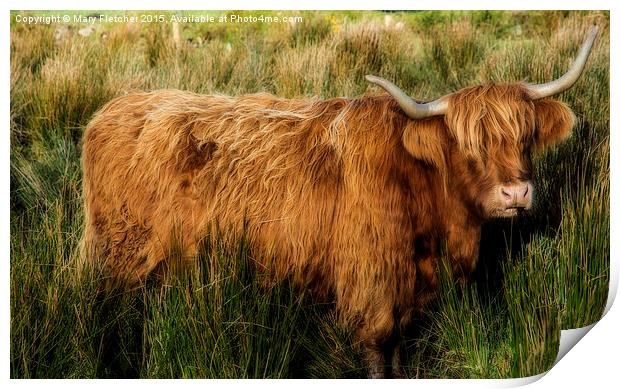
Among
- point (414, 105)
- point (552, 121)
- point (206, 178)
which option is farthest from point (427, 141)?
point (206, 178)

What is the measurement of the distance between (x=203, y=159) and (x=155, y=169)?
0.26 m

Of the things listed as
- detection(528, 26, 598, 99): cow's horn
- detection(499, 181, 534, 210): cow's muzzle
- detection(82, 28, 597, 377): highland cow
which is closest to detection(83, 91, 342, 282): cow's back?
detection(82, 28, 597, 377): highland cow

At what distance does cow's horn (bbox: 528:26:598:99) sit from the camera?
423 centimetres

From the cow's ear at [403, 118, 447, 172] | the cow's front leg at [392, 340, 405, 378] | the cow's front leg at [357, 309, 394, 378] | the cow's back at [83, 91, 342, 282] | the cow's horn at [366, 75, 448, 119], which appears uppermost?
the cow's horn at [366, 75, 448, 119]

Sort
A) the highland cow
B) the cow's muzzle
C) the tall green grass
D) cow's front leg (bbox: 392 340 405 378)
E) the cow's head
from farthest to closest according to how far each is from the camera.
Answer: cow's front leg (bbox: 392 340 405 378)
the tall green grass
the highland cow
the cow's head
the cow's muzzle

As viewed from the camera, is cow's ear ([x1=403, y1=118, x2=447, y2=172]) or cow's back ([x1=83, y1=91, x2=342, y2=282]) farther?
cow's back ([x1=83, y1=91, x2=342, y2=282])

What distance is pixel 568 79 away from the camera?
426 cm

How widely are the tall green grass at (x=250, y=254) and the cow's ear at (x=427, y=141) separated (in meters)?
0.56

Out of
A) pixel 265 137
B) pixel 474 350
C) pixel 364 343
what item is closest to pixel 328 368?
pixel 364 343

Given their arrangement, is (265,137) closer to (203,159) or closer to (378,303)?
(203,159)

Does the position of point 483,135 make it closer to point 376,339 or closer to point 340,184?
point 340,184

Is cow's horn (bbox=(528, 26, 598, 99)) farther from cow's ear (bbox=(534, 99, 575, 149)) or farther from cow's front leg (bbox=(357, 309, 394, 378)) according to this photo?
cow's front leg (bbox=(357, 309, 394, 378))

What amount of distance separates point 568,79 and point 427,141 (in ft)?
2.35

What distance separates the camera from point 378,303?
431 centimetres
